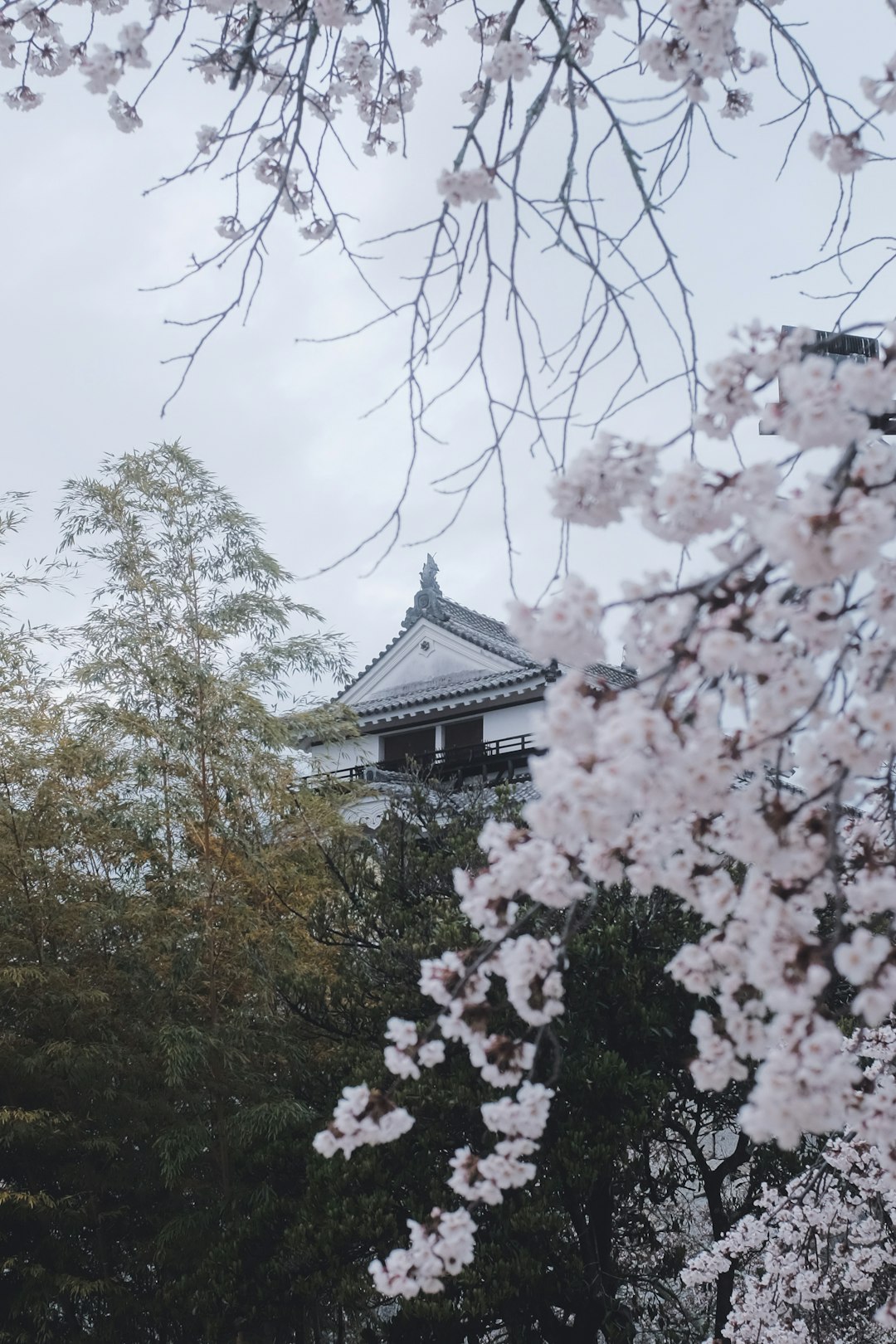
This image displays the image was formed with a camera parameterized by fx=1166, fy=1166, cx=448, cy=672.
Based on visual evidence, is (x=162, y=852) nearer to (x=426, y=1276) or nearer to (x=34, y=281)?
(x=34, y=281)

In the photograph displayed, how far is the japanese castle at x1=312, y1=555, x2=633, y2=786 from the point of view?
37.7 feet

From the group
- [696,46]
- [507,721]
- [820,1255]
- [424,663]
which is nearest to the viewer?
[696,46]

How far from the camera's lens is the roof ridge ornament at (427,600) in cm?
1288

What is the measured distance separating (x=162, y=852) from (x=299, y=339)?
4749 millimetres

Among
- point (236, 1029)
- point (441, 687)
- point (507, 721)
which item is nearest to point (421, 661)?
point (441, 687)

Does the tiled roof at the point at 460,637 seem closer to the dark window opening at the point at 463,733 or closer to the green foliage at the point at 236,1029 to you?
the dark window opening at the point at 463,733

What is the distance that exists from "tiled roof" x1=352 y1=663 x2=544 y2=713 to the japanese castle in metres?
0.01

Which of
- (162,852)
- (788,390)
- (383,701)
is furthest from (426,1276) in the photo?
(383,701)

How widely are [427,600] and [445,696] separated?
161 cm

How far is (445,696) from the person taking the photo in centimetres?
1191

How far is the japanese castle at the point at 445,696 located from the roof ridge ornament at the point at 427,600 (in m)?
0.01

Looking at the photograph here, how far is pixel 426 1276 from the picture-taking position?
5.19ft

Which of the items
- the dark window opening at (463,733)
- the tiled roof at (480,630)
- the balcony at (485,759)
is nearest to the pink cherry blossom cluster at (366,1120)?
the balcony at (485,759)

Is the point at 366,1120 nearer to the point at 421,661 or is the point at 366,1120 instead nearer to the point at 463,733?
the point at 463,733
